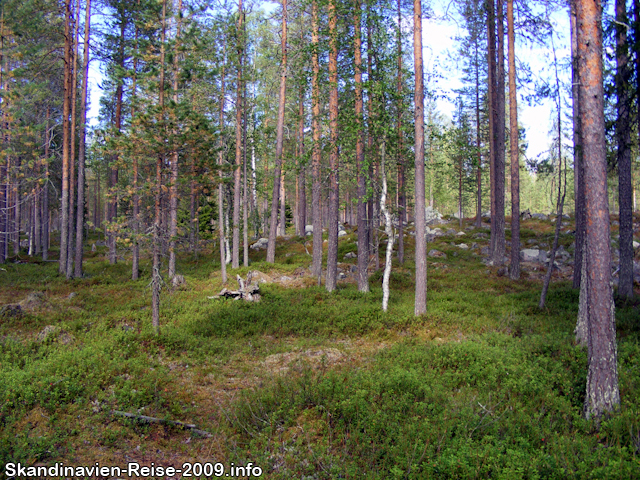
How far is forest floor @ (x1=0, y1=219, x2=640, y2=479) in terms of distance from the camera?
518 cm

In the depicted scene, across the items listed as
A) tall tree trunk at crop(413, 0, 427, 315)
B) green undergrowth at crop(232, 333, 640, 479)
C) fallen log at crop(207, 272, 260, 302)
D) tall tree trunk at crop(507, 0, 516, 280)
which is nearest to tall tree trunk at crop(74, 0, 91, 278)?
fallen log at crop(207, 272, 260, 302)

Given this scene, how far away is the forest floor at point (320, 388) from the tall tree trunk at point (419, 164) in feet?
3.50

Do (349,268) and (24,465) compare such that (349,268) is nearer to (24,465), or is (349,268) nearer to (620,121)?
Result: (620,121)

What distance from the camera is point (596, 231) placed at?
20.0ft

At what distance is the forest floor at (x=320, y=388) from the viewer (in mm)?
5184

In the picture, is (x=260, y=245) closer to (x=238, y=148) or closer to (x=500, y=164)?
(x=238, y=148)

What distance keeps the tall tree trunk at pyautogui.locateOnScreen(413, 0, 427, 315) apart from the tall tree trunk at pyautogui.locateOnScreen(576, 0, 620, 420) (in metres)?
5.95

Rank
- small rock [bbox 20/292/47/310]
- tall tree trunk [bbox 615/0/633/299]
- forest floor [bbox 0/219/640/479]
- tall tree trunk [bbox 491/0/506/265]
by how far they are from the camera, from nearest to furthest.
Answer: forest floor [bbox 0/219/640/479] → tall tree trunk [bbox 615/0/633/299] → small rock [bbox 20/292/47/310] → tall tree trunk [bbox 491/0/506/265]

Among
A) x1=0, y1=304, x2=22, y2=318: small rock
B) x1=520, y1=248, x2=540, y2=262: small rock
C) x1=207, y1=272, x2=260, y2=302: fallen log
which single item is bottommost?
x1=0, y1=304, x2=22, y2=318: small rock

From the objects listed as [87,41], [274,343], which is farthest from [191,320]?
[87,41]

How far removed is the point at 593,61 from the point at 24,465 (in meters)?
10.3

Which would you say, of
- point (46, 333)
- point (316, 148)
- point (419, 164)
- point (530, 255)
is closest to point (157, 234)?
point (46, 333)

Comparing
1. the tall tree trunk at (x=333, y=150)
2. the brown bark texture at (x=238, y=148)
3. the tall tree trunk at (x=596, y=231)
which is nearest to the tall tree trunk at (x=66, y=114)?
the brown bark texture at (x=238, y=148)

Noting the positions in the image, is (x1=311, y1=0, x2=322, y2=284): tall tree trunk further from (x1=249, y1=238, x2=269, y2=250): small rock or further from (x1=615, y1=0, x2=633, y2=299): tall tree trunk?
(x1=249, y1=238, x2=269, y2=250): small rock
